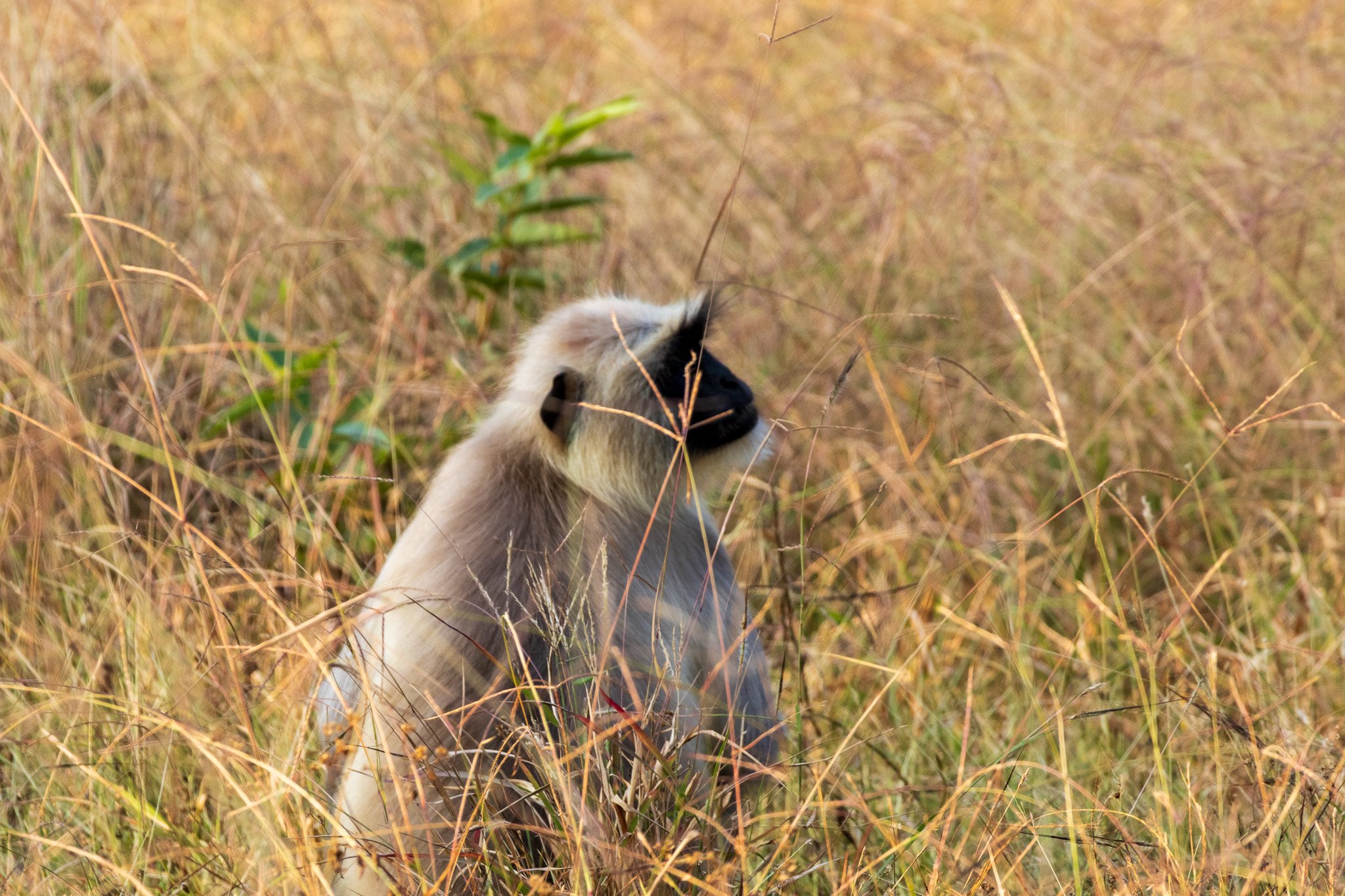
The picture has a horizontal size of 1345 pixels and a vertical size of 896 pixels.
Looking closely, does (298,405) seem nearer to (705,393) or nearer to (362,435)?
(362,435)

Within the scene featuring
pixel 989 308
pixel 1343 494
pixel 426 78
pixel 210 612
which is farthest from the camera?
pixel 426 78

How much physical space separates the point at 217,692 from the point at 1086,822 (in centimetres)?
154

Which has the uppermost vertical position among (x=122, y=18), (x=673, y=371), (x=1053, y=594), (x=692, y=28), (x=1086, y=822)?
(x=122, y=18)

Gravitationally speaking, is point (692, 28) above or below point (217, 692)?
above

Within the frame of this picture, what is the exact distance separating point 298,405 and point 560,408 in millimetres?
1247

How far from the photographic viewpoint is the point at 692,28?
5.62m

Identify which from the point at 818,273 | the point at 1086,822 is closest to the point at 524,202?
the point at 818,273

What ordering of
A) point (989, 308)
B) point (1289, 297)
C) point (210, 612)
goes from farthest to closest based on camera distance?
point (989, 308)
point (1289, 297)
point (210, 612)

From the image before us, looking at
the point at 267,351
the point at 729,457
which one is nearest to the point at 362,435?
the point at 267,351

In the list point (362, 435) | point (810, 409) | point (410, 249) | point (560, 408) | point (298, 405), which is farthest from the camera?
point (810, 409)

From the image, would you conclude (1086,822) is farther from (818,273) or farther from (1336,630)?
(818,273)

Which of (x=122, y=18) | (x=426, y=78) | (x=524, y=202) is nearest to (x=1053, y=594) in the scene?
(x=524, y=202)

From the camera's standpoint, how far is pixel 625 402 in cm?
257

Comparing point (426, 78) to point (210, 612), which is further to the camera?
point (426, 78)
